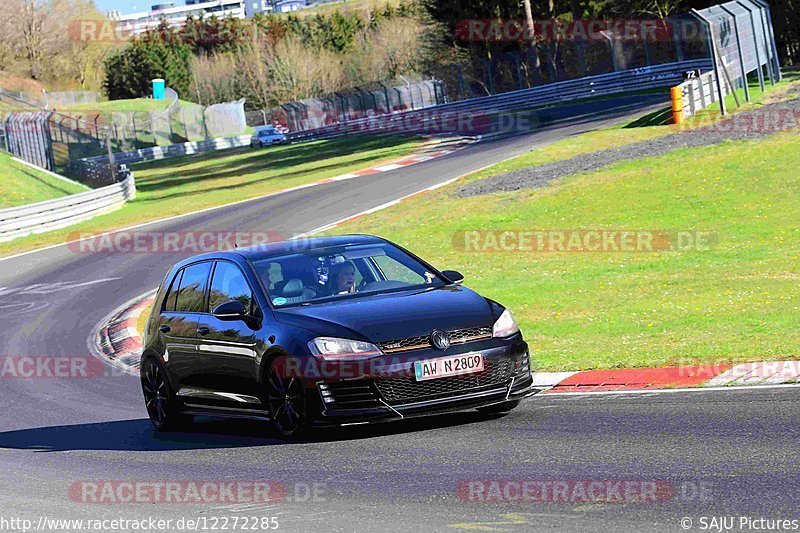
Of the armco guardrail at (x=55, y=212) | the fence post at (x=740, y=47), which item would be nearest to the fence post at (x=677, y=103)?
the fence post at (x=740, y=47)

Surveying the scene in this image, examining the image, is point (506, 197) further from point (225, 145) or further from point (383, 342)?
Answer: point (225, 145)

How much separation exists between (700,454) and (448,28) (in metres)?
70.7

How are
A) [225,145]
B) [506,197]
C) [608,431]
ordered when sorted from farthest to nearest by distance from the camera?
[225,145] < [506,197] < [608,431]

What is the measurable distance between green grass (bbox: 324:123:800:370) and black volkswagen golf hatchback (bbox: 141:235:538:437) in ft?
8.55

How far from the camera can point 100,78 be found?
13488cm

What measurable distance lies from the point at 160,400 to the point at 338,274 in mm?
2197

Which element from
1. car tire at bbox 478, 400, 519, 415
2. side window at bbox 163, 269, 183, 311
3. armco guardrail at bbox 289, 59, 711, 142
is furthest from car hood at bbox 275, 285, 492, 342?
A: armco guardrail at bbox 289, 59, 711, 142

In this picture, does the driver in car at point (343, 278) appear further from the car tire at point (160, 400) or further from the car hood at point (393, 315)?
the car tire at point (160, 400)

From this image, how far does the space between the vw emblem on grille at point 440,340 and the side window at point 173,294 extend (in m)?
3.13

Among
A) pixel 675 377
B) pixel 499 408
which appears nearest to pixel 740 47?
pixel 675 377

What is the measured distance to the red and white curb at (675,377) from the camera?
986cm

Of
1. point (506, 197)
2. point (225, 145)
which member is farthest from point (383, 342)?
point (225, 145)

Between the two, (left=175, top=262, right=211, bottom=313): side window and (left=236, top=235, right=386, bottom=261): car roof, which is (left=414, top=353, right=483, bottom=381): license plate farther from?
(left=175, top=262, right=211, bottom=313): side window

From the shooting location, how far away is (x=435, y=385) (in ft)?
28.6
